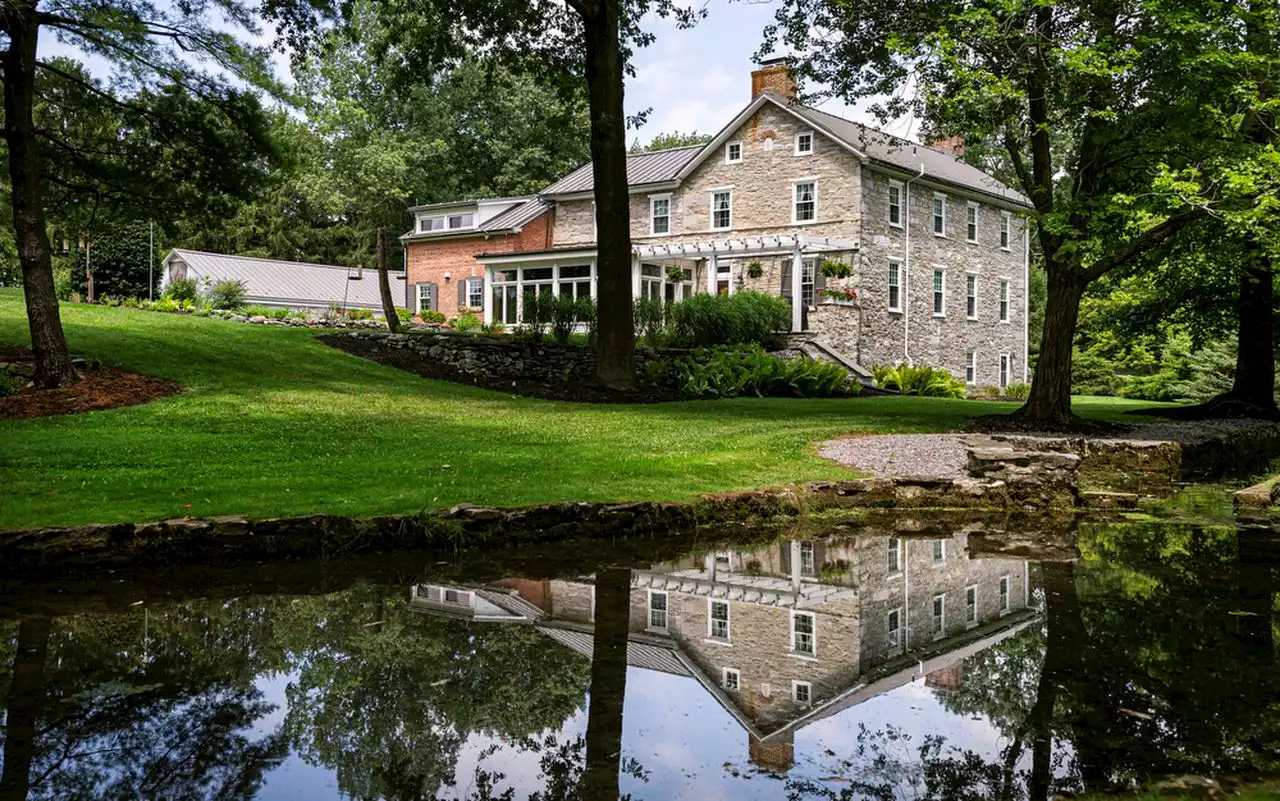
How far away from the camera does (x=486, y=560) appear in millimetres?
7660

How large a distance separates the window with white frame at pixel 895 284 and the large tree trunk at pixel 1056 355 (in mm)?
14344

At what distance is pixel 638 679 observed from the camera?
4883mm

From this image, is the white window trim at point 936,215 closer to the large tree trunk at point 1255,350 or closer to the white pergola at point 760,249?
the white pergola at point 760,249

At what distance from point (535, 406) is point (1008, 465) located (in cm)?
857

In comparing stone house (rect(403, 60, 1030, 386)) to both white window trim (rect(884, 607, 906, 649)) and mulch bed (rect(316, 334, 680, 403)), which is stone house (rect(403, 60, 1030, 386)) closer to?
mulch bed (rect(316, 334, 680, 403))

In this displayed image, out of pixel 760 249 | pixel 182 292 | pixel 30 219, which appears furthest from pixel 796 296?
pixel 30 219

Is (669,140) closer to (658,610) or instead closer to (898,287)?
(898,287)

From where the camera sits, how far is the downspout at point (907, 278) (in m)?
30.5

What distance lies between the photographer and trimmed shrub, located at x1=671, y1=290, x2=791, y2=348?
928 inches

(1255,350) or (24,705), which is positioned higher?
(1255,350)

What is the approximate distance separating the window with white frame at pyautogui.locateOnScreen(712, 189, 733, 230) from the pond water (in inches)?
989

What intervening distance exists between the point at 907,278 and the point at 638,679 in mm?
27716

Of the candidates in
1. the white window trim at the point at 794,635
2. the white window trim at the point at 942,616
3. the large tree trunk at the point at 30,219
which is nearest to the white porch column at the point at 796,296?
the large tree trunk at the point at 30,219

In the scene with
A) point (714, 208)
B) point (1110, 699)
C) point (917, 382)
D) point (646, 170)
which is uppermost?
point (646, 170)
